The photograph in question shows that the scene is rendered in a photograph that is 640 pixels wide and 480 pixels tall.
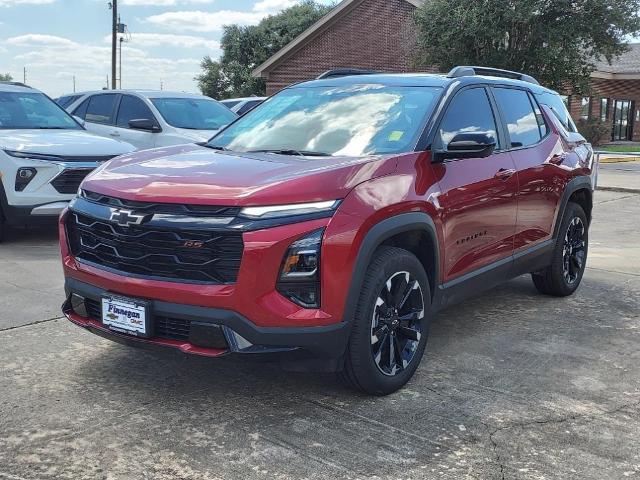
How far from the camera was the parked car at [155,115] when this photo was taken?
397 inches

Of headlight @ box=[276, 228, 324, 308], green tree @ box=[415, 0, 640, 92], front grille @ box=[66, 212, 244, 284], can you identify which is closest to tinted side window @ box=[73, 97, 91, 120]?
front grille @ box=[66, 212, 244, 284]

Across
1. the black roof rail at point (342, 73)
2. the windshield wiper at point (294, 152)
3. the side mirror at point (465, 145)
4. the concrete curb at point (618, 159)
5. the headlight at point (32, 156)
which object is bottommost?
the concrete curb at point (618, 159)

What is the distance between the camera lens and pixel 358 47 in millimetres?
29109

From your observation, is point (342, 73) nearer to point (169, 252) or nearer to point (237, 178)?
point (237, 178)

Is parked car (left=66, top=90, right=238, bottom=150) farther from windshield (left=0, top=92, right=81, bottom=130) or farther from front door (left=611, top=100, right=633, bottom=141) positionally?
front door (left=611, top=100, right=633, bottom=141)

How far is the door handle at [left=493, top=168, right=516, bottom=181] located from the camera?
4.69m

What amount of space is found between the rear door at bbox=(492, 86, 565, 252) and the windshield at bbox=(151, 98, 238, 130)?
5633mm

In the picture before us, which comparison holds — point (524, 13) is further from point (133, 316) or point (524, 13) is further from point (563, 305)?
point (133, 316)

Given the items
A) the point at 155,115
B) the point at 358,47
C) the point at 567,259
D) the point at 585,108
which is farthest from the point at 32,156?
the point at 585,108

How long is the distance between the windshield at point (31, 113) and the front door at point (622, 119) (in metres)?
30.7

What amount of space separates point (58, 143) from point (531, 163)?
Result: 16.9ft

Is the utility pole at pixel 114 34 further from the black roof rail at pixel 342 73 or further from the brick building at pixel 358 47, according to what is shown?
the black roof rail at pixel 342 73

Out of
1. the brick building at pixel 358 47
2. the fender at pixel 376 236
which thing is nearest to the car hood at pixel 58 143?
the fender at pixel 376 236

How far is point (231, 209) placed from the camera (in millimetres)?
3234
